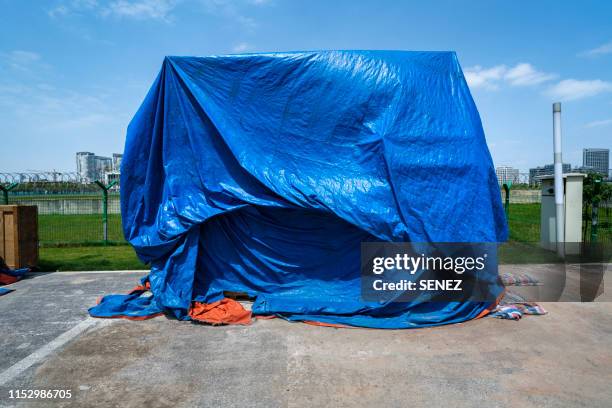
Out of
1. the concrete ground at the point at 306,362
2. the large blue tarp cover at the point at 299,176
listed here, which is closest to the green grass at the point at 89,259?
the concrete ground at the point at 306,362

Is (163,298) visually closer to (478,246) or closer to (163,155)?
(163,155)

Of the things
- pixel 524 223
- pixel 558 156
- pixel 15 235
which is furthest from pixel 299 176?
pixel 524 223

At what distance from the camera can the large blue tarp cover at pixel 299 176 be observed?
505 cm

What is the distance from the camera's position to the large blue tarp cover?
505cm

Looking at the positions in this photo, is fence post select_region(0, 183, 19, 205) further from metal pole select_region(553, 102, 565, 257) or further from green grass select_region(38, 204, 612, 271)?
metal pole select_region(553, 102, 565, 257)

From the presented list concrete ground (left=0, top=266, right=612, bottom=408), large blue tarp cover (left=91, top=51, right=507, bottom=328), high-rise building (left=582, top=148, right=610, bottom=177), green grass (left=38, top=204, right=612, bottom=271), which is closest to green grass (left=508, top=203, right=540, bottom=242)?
green grass (left=38, top=204, right=612, bottom=271)

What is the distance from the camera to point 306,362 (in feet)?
12.8

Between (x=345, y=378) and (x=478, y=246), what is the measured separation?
266cm

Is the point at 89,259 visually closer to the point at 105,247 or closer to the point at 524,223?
the point at 105,247

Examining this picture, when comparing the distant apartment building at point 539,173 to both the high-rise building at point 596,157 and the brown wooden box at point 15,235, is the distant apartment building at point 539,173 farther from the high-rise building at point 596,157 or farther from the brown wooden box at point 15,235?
the brown wooden box at point 15,235

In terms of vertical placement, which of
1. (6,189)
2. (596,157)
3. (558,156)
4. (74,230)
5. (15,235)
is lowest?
(74,230)

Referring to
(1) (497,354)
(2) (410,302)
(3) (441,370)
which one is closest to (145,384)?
(3) (441,370)

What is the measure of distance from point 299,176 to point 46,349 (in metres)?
3.62

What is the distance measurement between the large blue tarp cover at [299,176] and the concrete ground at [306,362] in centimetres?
51
